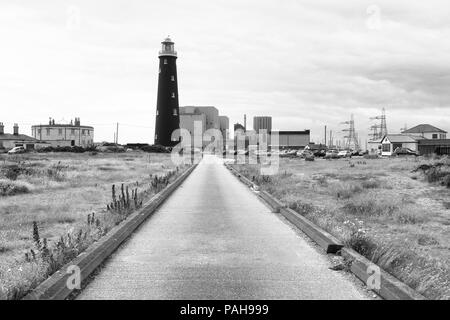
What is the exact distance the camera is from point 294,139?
149750 mm

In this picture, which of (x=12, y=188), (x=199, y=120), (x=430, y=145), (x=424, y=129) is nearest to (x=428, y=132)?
(x=424, y=129)

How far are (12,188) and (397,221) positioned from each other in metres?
14.6

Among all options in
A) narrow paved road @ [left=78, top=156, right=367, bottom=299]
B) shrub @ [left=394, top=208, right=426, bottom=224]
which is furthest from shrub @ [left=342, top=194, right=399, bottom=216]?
narrow paved road @ [left=78, top=156, right=367, bottom=299]

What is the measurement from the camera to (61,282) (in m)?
6.23

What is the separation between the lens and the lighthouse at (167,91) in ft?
270

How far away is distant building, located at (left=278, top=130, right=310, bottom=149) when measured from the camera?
147625 millimetres

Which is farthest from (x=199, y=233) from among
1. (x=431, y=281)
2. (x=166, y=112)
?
(x=166, y=112)

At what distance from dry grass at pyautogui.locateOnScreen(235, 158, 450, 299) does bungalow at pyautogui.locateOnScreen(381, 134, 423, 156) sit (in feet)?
209

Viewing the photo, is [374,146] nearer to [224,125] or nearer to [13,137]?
[224,125]

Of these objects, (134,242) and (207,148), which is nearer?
(134,242)

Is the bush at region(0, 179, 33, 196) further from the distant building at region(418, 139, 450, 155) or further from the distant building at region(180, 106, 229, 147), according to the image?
the distant building at region(180, 106, 229, 147)

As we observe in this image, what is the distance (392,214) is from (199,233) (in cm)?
672

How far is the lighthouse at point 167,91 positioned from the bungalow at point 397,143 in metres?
38.1
